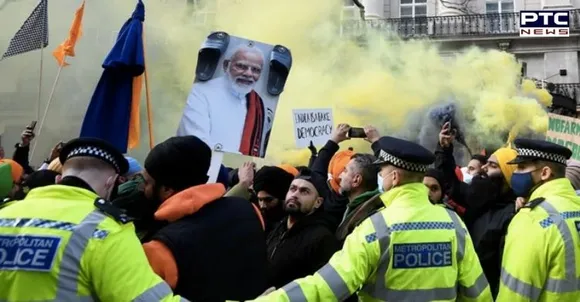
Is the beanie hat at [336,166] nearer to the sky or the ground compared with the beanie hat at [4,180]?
nearer to the ground

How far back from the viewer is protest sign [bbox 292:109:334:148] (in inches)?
251

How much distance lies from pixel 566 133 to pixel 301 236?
392 centimetres

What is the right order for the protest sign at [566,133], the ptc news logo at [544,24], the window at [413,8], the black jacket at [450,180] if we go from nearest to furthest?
1. the black jacket at [450,180]
2. the protest sign at [566,133]
3. the ptc news logo at [544,24]
4. the window at [413,8]

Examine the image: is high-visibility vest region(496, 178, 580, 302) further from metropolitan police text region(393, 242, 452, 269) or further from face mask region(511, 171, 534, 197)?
metropolitan police text region(393, 242, 452, 269)

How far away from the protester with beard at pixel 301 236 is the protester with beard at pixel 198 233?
1.98 ft

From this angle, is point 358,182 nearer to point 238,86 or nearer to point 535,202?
point 535,202

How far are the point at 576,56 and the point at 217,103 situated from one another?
1760 centimetres

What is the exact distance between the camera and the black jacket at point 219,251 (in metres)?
2.12

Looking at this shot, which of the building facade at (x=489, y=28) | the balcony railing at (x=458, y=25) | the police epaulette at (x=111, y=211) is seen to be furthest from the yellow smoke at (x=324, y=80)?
the police epaulette at (x=111, y=211)

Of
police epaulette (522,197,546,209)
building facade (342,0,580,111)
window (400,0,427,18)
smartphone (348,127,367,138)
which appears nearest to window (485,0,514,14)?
building facade (342,0,580,111)

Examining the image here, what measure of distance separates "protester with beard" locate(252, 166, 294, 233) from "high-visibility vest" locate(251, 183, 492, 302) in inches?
51.6

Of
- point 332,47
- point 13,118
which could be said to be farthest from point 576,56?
point 13,118

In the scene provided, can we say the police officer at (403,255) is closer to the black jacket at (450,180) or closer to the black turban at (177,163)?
the black turban at (177,163)

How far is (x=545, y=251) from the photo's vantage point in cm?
274
